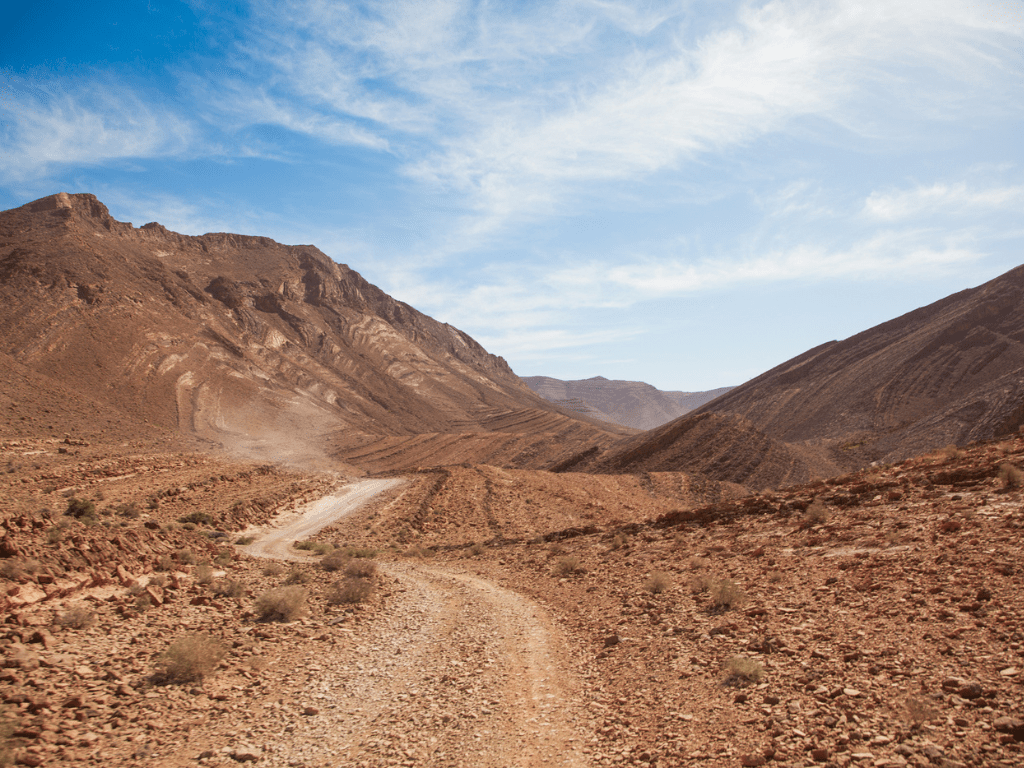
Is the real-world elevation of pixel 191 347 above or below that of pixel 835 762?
above

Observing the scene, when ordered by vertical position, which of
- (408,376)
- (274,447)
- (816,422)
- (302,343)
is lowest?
(816,422)

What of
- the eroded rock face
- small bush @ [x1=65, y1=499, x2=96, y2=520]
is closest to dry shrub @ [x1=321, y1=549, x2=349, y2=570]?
small bush @ [x1=65, y1=499, x2=96, y2=520]

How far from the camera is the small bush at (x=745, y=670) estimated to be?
21.3 ft

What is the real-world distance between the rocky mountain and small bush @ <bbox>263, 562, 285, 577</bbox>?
101 feet

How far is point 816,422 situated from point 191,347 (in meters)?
83.6

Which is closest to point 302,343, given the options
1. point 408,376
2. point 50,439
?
point 408,376

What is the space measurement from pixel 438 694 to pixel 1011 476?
12.1 metres

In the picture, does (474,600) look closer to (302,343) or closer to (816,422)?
(816,422)

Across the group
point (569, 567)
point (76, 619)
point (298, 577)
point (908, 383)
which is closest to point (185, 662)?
point (76, 619)

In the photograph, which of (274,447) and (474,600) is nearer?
(474,600)

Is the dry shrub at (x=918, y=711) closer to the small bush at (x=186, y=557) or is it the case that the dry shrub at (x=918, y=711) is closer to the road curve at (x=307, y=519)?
the small bush at (x=186, y=557)

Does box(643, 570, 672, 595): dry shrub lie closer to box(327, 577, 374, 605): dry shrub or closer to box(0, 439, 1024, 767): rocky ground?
box(0, 439, 1024, 767): rocky ground

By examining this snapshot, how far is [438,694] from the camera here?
7328 mm

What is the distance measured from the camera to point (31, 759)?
503 cm
